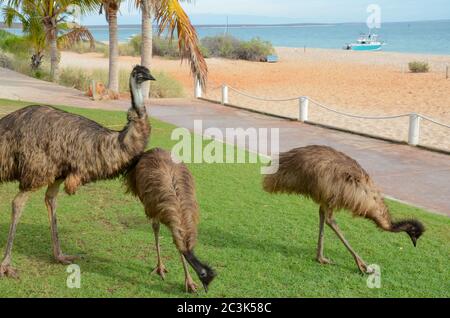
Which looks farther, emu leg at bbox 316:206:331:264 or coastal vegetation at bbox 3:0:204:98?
coastal vegetation at bbox 3:0:204:98

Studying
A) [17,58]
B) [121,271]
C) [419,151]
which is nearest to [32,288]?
[121,271]

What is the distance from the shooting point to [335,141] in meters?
12.0

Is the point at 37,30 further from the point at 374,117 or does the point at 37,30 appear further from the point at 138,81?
the point at 138,81

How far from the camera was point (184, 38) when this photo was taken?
15.9m

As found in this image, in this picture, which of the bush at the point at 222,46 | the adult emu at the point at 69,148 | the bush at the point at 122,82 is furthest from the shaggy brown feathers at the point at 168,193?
the bush at the point at 222,46

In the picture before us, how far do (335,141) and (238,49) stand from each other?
1408 inches

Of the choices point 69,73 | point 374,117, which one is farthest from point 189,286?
point 69,73

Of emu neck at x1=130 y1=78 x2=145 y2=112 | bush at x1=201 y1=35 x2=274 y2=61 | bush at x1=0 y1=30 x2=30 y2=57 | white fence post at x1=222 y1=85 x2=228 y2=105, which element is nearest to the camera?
emu neck at x1=130 y1=78 x2=145 y2=112

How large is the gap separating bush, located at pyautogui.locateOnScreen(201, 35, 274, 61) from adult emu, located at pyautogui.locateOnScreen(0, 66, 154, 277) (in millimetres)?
40679

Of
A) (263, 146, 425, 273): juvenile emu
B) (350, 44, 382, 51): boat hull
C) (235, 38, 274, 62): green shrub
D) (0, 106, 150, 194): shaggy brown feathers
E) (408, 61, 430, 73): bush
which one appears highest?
(350, 44, 382, 51): boat hull

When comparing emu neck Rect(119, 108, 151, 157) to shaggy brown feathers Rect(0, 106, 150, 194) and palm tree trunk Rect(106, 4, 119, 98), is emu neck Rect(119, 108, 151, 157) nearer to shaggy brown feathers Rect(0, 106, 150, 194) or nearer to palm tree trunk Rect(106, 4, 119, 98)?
shaggy brown feathers Rect(0, 106, 150, 194)

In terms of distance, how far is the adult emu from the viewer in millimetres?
4570

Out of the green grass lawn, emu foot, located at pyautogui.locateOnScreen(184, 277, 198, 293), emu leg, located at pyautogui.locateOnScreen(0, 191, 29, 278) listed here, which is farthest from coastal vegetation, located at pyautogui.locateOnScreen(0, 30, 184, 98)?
emu foot, located at pyautogui.locateOnScreen(184, 277, 198, 293)

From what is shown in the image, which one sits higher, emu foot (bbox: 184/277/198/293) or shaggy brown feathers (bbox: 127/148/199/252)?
shaggy brown feathers (bbox: 127/148/199/252)
